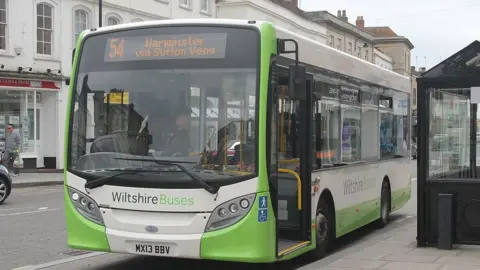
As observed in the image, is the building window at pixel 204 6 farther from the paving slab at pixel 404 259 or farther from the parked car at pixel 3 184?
the paving slab at pixel 404 259

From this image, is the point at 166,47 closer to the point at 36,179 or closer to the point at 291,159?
the point at 291,159

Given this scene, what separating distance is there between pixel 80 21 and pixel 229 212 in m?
22.4

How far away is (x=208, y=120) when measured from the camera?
6.61 meters

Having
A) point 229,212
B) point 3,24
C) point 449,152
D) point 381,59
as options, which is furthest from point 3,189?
point 381,59

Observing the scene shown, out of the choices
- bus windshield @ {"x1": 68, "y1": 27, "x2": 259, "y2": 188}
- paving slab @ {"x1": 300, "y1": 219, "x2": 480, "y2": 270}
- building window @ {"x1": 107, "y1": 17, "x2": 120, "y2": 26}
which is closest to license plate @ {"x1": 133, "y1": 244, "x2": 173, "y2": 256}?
bus windshield @ {"x1": 68, "y1": 27, "x2": 259, "y2": 188}

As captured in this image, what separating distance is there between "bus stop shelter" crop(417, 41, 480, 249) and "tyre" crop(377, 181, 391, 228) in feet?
9.15

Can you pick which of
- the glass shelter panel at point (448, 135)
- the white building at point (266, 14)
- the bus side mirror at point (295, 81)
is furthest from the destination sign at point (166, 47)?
the white building at point (266, 14)

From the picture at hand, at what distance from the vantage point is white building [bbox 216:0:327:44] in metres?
37.4

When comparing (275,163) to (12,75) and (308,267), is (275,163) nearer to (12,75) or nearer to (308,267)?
(308,267)

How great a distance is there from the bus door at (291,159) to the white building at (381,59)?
6337 cm

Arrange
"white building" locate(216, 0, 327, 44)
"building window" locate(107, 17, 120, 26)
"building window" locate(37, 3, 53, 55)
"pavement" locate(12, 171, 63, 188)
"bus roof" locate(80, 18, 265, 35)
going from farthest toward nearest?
1. "white building" locate(216, 0, 327, 44)
2. "building window" locate(107, 17, 120, 26)
3. "building window" locate(37, 3, 53, 55)
4. "pavement" locate(12, 171, 63, 188)
5. "bus roof" locate(80, 18, 265, 35)

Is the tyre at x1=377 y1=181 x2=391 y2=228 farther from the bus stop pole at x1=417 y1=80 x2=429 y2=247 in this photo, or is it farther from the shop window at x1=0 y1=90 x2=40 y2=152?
the shop window at x1=0 y1=90 x2=40 y2=152

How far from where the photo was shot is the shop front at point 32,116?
24016 millimetres

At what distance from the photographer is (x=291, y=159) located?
7.29 meters
